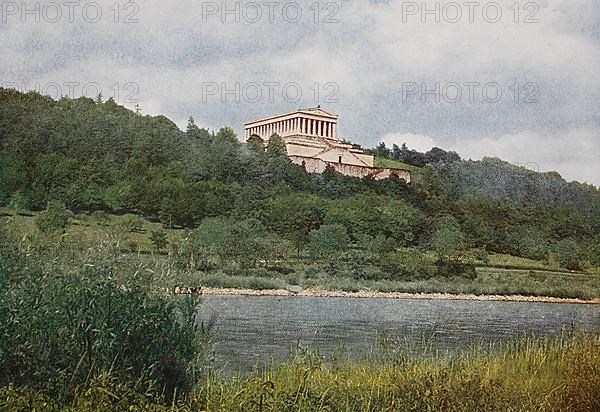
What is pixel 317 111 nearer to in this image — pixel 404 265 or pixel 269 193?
pixel 269 193

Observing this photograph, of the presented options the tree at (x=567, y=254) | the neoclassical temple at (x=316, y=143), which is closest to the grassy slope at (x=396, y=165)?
the neoclassical temple at (x=316, y=143)

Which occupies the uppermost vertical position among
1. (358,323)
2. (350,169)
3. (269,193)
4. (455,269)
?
(350,169)

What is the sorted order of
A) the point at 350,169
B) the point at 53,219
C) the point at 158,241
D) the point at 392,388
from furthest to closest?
the point at 350,169 < the point at 53,219 < the point at 158,241 < the point at 392,388

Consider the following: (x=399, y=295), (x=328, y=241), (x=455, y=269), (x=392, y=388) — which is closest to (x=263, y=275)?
(x=328, y=241)

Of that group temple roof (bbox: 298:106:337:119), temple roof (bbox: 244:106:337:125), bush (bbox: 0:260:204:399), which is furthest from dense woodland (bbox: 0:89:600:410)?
temple roof (bbox: 298:106:337:119)

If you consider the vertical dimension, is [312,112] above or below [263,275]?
above

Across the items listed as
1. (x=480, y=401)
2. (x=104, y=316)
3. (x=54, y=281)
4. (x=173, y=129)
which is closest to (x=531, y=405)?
(x=480, y=401)

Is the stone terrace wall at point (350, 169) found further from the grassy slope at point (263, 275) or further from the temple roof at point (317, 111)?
the temple roof at point (317, 111)
